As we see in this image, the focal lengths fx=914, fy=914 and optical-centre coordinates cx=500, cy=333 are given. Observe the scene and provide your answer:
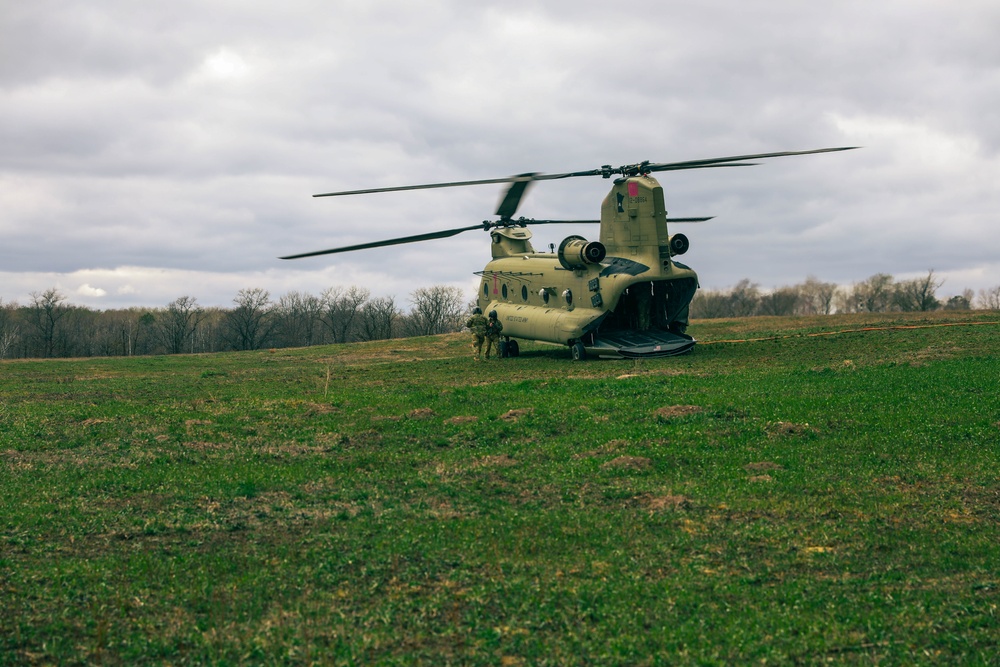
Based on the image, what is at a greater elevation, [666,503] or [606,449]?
[606,449]

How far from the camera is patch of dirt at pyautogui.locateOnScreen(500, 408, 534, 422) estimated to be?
798 inches

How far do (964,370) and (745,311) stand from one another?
8569 cm

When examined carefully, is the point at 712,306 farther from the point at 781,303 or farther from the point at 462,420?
the point at 462,420

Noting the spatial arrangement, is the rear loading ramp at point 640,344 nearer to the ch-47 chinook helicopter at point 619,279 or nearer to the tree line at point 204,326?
the ch-47 chinook helicopter at point 619,279

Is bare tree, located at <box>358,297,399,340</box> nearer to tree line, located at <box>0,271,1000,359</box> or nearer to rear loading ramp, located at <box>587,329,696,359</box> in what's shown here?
tree line, located at <box>0,271,1000,359</box>

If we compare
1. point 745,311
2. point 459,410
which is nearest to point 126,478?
point 459,410

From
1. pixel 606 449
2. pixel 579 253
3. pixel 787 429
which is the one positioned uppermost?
pixel 579 253

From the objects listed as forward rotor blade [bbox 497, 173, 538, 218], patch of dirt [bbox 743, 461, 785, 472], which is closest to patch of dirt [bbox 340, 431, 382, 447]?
patch of dirt [bbox 743, 461, 785, 472]

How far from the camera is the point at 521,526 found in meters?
12.5

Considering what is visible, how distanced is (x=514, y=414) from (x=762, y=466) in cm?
669

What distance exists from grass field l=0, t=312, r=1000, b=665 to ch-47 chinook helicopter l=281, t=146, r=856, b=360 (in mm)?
8777

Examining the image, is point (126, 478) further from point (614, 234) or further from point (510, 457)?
point (614, 234)

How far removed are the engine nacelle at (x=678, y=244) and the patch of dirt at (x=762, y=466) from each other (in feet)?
62.4

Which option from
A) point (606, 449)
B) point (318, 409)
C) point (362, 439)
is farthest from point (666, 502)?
point (318, 409)
